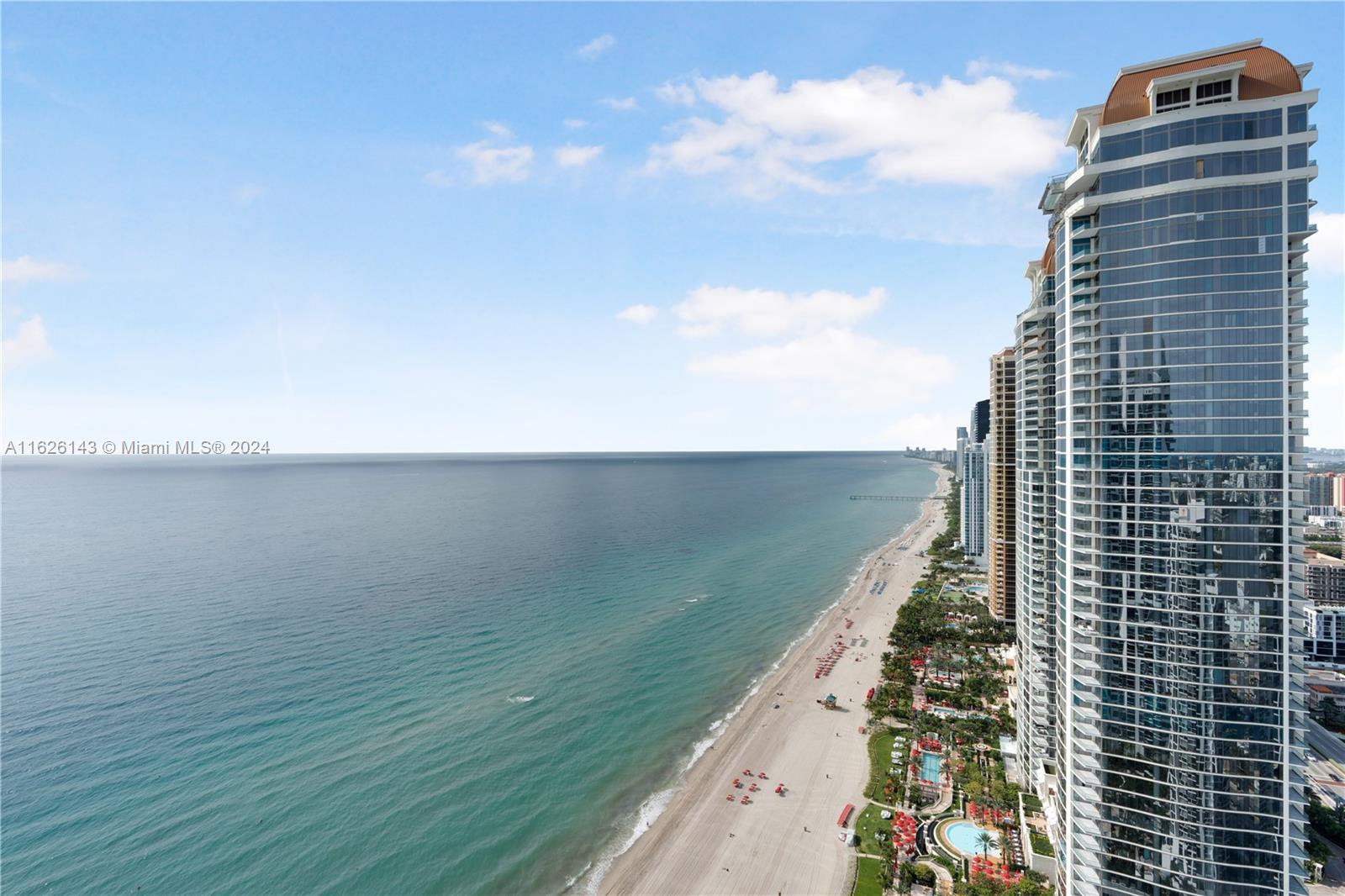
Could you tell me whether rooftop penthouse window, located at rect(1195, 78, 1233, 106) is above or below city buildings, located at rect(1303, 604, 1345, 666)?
above

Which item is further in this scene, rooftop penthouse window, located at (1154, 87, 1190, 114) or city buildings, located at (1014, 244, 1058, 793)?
city buildings, located at (1014, 244, 1058, 793)

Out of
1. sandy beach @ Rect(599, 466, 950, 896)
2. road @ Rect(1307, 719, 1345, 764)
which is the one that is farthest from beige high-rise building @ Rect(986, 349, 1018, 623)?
road @ Rect(1307, 719, 1345, 764)

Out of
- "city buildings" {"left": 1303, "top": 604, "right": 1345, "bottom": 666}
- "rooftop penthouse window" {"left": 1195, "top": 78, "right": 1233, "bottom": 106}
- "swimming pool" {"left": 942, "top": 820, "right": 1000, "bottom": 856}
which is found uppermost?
"rooftop penthouse window" {"left": 1195, "top": 78, "right": 1233, "bottom": 106}

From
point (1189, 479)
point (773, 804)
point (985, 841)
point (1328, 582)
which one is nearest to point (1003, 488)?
point (985, 841)

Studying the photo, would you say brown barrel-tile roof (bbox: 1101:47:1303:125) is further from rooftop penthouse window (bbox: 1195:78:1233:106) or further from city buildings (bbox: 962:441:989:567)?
city buildings (bbox: 962:441:989:567)

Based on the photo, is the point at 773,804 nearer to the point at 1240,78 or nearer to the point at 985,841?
the point at 985,841

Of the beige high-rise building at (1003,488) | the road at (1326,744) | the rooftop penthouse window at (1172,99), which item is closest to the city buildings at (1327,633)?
the road at (1326,744)

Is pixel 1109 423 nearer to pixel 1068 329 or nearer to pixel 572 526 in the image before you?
pixel 1068 329
